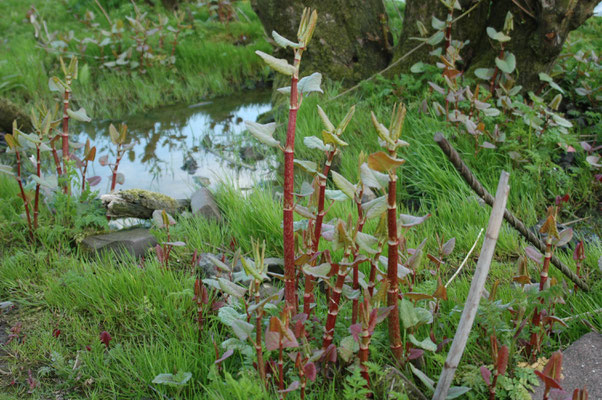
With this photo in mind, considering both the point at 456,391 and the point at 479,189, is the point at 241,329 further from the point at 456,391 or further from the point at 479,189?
the point at 479,189

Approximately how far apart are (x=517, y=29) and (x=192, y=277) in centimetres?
293

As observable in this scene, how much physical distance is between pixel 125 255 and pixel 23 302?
1.72ft

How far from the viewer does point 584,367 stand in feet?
5.72

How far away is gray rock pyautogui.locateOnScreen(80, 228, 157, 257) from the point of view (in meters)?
2.88

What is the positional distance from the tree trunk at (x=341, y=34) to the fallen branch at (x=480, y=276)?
363 cm

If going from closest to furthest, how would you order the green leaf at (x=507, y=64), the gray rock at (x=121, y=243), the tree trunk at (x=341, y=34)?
the gray rock at (x=121, y=243) < the green leaf at (x=507, y=64) < the tree trunk at (x=341, y=34)

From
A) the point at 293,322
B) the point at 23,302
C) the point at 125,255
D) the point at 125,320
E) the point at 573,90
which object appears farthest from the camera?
the point at 573,90

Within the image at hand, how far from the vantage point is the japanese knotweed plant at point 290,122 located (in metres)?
1.52

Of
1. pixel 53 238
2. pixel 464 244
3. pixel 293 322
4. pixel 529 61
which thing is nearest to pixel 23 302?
pixel 53 238

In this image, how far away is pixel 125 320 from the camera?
2.32 meters

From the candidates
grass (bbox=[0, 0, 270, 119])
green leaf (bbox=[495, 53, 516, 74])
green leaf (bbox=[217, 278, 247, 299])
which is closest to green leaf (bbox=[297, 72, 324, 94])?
green leaf (bbox=[217, 278, 247, 299])

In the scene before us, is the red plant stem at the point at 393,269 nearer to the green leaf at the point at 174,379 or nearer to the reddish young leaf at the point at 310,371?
the reddish young leaf at the point at 310,371

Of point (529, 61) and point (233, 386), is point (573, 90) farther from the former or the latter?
point (233, 386)

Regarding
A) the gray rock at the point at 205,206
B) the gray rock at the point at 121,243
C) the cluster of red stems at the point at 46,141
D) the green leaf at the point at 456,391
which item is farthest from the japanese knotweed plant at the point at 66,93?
the green leaf at the point at 456,391
